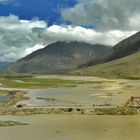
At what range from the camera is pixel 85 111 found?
7456 cm

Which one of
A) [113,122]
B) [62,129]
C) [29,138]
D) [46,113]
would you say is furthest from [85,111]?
[29,138]

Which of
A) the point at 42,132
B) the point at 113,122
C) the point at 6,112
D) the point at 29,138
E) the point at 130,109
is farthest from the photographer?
the point at 6,112

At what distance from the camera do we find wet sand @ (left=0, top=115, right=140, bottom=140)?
50.5m

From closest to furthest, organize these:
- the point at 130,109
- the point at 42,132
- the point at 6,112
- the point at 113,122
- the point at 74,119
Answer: the point at 42,132 → the point at 113,122 → the point at 74,119 → the point at 130,109 → the point at 6,112

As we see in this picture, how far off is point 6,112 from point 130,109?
2352 cm

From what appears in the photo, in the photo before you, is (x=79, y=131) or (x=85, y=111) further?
(x=85, y=111)

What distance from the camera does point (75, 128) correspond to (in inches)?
2247

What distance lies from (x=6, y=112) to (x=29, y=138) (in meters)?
29.2

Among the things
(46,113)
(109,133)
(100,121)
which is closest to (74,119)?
(100,121)

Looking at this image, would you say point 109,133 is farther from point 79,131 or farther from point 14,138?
point 14,138

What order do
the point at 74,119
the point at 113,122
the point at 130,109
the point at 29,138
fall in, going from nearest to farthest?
1. the point at 29,138
2. the point at 113,122
3. the point at 74,119
4. the point at 130,109

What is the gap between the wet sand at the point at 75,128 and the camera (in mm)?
50531

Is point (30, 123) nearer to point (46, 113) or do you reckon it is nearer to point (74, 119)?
point (74, 119)

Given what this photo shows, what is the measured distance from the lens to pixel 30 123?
63406mm
